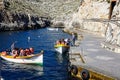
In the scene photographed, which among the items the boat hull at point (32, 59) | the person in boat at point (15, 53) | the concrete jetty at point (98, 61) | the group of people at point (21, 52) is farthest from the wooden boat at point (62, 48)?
the boat hull at point (32, 59)

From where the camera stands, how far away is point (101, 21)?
281 feet

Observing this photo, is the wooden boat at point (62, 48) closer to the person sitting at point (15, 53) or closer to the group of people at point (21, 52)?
the group of people at point (21, 52)

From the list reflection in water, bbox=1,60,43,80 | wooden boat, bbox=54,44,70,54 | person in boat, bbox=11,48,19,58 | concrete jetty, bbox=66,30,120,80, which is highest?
concrete jetty, bbox=66,30,120,80

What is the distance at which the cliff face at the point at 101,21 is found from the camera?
54156 millimetres

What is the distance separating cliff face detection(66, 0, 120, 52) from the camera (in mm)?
54156

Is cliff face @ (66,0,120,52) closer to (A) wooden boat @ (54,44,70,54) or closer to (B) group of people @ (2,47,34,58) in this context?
(A) wooden boat @ (54,44,70,54)

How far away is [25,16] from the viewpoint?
14388 cm

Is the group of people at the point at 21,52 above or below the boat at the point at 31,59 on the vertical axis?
above

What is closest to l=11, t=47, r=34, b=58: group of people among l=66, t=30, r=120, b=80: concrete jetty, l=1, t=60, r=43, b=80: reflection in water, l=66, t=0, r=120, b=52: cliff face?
l=1, t=60, r=43, b=80: reflection in water

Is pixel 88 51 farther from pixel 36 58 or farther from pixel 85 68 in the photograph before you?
pixel 85 68

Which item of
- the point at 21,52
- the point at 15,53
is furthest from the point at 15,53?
the point at 21,52

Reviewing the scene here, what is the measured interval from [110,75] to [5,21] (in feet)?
324

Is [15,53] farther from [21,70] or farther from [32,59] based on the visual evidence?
[21,70]

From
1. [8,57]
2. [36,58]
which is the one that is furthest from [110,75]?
[8,57]
